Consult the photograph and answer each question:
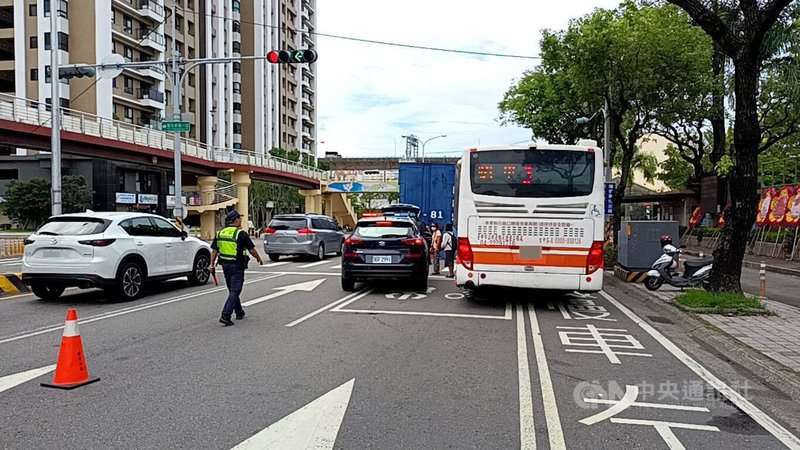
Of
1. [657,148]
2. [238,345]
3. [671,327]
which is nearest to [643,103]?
[671,327]

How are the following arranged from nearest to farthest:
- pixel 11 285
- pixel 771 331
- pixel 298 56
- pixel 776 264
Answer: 1. pixel 771 331
2. pixel 11 285
3. pixel 298 56
4. pixel 776 264

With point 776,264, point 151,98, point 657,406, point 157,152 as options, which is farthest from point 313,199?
point 657,406

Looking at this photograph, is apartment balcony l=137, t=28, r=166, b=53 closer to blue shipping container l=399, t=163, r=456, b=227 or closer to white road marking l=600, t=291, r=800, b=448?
blue shipping container l=399, t=163, r=456, b=227

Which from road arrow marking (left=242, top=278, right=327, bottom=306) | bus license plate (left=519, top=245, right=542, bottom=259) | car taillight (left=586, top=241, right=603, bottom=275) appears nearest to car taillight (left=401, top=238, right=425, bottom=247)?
road arrow marking (left=242, top=278, right=327, bottom=306)

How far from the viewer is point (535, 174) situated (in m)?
10.5

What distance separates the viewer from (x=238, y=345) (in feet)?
24.7

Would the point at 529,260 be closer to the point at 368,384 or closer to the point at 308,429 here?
the point at 368,384

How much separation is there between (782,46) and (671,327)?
435 inches

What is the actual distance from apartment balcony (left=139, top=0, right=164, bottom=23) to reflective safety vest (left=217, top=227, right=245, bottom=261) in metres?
50.1

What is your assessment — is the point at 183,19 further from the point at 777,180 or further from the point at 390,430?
the point at 390,430

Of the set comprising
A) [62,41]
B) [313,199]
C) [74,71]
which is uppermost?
[62,41]

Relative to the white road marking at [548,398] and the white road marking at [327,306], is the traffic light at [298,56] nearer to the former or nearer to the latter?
the white road marking at [327,306]

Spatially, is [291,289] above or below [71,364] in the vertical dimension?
below

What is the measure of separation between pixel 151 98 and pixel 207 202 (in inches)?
656
